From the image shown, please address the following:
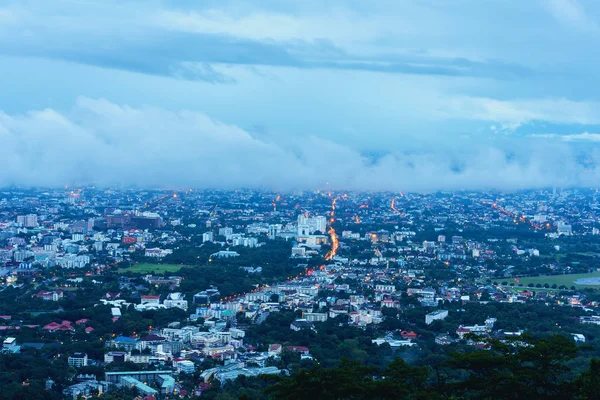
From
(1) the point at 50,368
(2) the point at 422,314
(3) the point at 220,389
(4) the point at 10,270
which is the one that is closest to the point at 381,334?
(2) the point at 422,314

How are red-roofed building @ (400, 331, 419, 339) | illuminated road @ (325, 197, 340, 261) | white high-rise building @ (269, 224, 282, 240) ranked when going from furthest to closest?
1. white high-rise building @ (269, 224, 282, 240)
2. illuminated road @ (325, 197, 340, 261)
3. red-roofed building @ (400, 331, 419, 339)

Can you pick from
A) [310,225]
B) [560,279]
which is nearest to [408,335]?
[560,279]

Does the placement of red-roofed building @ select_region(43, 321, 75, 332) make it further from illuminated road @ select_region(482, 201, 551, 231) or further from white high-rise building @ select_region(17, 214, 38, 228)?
illuminated road @ select_region(482, 201, 551, 231)

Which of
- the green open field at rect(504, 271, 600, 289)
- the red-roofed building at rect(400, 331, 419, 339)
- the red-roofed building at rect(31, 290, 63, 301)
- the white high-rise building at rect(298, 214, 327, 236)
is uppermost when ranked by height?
the white high-rise building at rect(298, 214, 327, 236)

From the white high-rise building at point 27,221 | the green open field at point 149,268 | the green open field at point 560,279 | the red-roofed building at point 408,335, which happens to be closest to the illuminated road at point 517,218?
the green open field at point 560,279

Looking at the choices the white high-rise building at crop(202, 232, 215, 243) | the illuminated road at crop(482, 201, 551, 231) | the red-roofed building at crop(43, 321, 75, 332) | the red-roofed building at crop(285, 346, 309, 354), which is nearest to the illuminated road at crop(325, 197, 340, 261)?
the white high-rise building at crop(202, 232, 215, 243)
